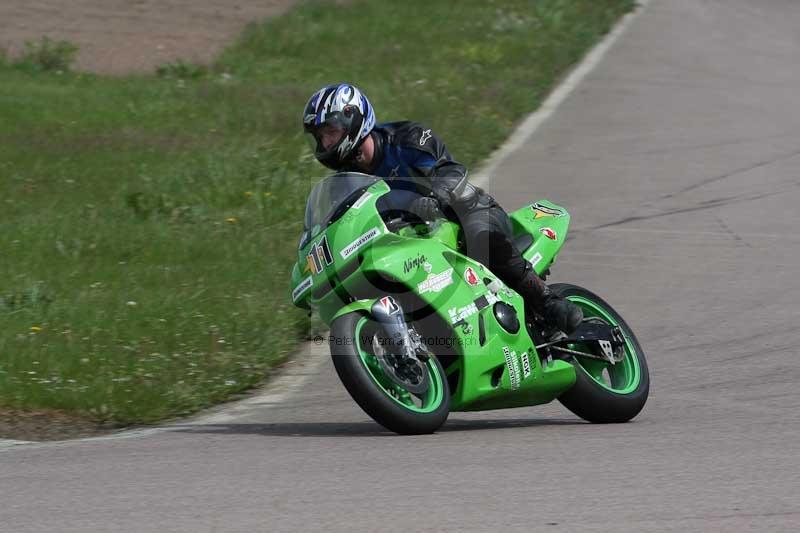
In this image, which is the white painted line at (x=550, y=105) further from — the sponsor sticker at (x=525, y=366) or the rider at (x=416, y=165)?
the sponsor sticker at (x=525, y=366)

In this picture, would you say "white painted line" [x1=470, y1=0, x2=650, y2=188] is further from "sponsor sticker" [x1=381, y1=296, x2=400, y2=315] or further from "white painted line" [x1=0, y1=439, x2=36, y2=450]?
"white painted line" [x1=0, y1=439, x2=36, y2=450]

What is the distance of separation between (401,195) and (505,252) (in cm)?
71

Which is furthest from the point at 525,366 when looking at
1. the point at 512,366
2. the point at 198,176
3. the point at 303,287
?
the point at 198,176

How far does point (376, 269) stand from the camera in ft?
22.9

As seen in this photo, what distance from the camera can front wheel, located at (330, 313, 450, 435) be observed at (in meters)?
6.67

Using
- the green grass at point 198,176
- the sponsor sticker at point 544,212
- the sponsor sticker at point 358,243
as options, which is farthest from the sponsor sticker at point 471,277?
the green grass at point 198,176

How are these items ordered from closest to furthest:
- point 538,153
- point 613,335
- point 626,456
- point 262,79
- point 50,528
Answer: point 50,528, point 626,456, point 613,335, point 538,153, point 262,79

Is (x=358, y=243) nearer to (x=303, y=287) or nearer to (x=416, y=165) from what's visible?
(x=303, y=287)

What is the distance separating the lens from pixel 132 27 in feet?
79.6

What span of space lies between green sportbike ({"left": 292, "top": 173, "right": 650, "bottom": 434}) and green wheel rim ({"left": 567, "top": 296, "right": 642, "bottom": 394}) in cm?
16

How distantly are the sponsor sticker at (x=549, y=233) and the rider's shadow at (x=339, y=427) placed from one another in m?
1.02

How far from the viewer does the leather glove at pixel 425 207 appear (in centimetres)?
712

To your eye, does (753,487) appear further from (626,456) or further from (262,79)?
(262,79)

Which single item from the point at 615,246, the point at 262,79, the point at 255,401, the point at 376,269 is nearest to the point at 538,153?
the point at 615,246
